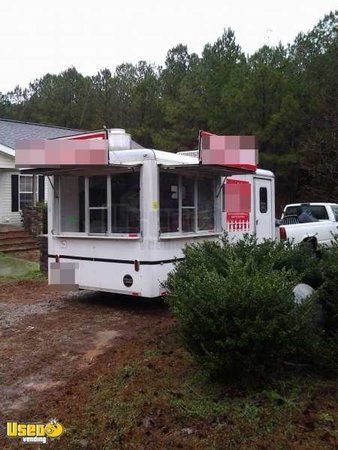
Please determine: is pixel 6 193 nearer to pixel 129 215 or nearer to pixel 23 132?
pixel 23 132

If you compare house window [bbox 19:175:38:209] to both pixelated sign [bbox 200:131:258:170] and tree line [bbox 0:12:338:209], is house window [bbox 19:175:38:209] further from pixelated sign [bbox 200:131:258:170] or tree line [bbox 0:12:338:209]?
pixelated sign [bbox 200:131:258:170]

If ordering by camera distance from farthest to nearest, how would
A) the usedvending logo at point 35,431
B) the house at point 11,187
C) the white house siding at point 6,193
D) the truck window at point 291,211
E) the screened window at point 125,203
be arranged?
1. the white house siding at point 6,193
2. the house at point 11,187
3. the truck window at point 291,211
4. the screened window at point 125,203
5. the usedvending logo at point 35,431

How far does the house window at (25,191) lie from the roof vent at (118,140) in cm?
1268

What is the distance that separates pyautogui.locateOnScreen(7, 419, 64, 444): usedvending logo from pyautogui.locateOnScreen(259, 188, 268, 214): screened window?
8.06m

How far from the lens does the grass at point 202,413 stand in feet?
11.6

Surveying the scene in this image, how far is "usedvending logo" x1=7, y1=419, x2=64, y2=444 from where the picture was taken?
3784mm

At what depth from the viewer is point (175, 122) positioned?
28109mm

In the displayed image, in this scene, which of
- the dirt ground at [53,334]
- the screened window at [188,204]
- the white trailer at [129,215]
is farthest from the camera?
the screened window at [188,204]

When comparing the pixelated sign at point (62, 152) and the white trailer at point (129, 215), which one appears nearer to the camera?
the pixelated sign at point (62, 152)

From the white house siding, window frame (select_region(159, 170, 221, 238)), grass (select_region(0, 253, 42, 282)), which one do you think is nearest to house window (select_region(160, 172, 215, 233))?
window frame (select_region(159, 170, 221, 238))

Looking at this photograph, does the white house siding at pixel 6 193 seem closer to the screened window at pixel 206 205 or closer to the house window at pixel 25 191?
the house window at pixel 25 191

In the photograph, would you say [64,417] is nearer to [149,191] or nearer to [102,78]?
[149,191]

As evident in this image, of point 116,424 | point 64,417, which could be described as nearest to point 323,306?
point 116,424

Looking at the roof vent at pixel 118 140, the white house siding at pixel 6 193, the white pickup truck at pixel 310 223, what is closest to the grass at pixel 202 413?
the roof vent at pixel 118 140
